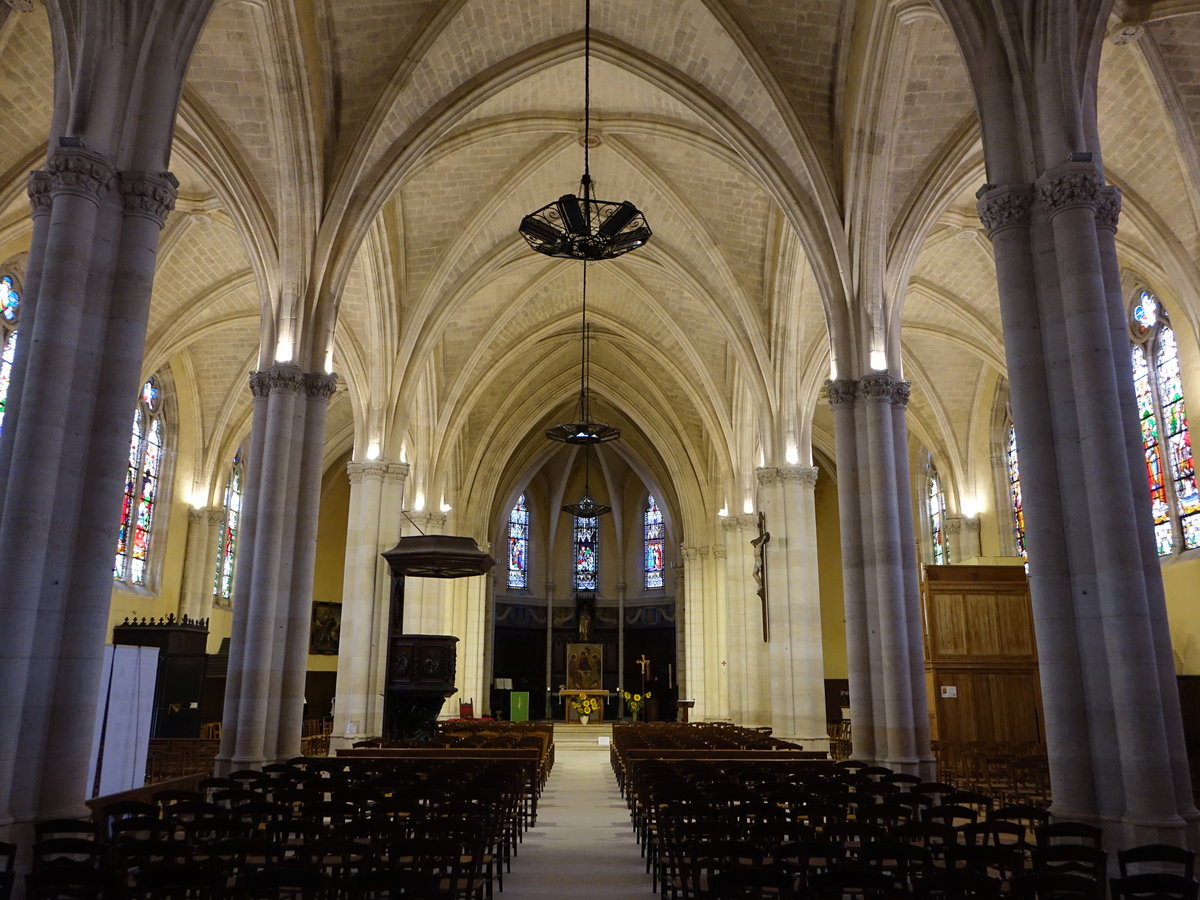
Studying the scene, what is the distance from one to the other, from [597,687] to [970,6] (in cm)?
3991

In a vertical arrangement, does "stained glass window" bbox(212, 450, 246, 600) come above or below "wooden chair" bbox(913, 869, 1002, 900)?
above

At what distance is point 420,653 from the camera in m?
20.1

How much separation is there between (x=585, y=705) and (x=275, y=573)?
26.5 m

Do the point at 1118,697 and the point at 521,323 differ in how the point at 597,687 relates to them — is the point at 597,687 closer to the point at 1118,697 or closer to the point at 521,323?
the point at 521,323

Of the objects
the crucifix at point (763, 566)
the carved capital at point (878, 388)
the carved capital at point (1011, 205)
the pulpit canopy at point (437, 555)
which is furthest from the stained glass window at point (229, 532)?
the carved capital at point (1011, 205)

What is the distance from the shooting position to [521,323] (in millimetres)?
30172

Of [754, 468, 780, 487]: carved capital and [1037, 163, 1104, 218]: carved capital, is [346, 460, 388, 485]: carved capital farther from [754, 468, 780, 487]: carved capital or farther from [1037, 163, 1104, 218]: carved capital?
[1037, 163, 1104, 218]: carved capital

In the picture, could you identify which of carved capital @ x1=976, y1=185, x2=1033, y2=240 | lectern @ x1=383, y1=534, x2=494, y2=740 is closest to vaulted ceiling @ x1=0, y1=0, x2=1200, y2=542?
lectern @ x1=383, y1=534, x2=494, y2=740

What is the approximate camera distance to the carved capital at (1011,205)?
9664mm

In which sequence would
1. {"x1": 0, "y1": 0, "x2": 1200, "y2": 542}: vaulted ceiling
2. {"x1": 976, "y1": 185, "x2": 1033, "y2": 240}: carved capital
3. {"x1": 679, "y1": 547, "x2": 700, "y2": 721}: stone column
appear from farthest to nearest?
{"x1": 679, "y1": 547, "x2": 700, "y2": 721}: stone column, {"x1": 0, "y1": 0, "x2": 1200, "y2": 542}: vaulted ceiling, {"x1": 976, "y1": 185, "x2": 1033, "y2": 240}: carved capital

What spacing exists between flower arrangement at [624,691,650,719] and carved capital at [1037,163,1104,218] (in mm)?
33891

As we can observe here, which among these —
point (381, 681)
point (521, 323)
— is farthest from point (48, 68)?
point (521, 323)

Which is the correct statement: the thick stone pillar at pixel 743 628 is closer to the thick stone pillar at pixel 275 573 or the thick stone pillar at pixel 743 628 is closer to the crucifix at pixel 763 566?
the crucifix at pixel 763 566

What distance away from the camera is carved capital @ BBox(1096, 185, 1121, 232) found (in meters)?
9.36
